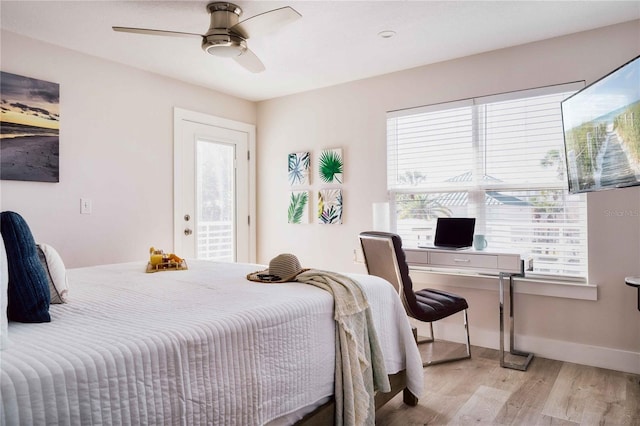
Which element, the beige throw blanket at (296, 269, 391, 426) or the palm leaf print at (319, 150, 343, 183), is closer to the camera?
the beige throw blanket at (296, 269, 391, 426)

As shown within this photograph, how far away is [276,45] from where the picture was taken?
319 centimetres

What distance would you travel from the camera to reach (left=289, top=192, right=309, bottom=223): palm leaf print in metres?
4.45

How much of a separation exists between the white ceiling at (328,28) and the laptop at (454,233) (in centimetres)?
137

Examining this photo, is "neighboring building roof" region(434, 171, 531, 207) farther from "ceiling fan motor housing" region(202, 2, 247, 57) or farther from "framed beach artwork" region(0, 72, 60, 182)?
"framed beach artwork" region(0, 72, 60, 182)

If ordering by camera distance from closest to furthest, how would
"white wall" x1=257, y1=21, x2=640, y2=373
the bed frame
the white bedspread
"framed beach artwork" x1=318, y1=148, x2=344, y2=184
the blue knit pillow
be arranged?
the white bedspread, the blue knit pillow, the bed frame, "white wall" x1=257, y1=21, x2=640, y2=373, "framed beach artwork" x1=318, y1=148, x2=344, y2=184

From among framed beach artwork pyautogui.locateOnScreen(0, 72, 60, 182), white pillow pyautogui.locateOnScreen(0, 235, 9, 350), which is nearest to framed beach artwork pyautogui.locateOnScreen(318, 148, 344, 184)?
framed beach artwork pyautogui.locateOnScreen(0, 72, 60, 182)

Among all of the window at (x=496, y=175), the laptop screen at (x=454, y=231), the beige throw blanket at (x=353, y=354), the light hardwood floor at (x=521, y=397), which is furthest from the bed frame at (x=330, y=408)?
the window at (x=496, y=175)

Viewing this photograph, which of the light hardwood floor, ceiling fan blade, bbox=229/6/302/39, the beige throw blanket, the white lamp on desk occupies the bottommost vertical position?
the light hardwood floor

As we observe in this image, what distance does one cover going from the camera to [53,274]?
1.64m

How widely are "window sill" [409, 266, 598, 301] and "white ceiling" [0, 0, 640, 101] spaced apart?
177 centimetres

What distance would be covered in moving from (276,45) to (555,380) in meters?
3.05

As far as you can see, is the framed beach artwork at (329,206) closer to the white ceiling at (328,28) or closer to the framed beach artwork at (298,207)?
the framed beach artwork at (298,207)

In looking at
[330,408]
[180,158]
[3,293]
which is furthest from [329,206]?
[3,293]

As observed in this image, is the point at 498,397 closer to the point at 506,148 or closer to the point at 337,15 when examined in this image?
the point at 506,148
